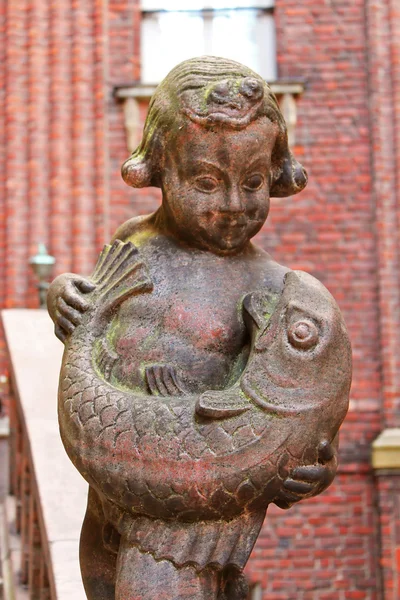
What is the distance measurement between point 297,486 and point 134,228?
2.48ft

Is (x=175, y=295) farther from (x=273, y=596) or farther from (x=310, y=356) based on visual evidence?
(x=273, y=596)

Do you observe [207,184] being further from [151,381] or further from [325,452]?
[325,452]

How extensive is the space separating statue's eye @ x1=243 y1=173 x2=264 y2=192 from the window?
5756mm

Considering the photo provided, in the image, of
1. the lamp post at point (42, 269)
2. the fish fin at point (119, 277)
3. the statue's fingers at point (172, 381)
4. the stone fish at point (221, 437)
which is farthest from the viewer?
the lamp post at point (42, 269)

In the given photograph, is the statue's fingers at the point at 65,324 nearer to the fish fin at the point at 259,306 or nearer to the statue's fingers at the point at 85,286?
the statue's fingers at the point at 85,286

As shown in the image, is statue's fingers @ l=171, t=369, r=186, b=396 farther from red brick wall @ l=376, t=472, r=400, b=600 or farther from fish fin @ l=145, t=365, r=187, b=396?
red brick wall @ l=376, t=472, r=400, b=600

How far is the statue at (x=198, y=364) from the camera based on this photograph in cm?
172

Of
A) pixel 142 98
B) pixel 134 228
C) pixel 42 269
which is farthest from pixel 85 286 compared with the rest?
pixel 142 98

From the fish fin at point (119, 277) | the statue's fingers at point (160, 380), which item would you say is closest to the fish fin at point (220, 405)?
the statue's fingers at point (160, 380)

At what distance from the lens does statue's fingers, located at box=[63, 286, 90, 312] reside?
1984mm

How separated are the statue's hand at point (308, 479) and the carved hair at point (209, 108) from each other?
0.63 meters

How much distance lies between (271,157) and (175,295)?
0.37m

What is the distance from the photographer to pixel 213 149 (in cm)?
188

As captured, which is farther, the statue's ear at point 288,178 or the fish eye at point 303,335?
the statue's ear at point 288,178
